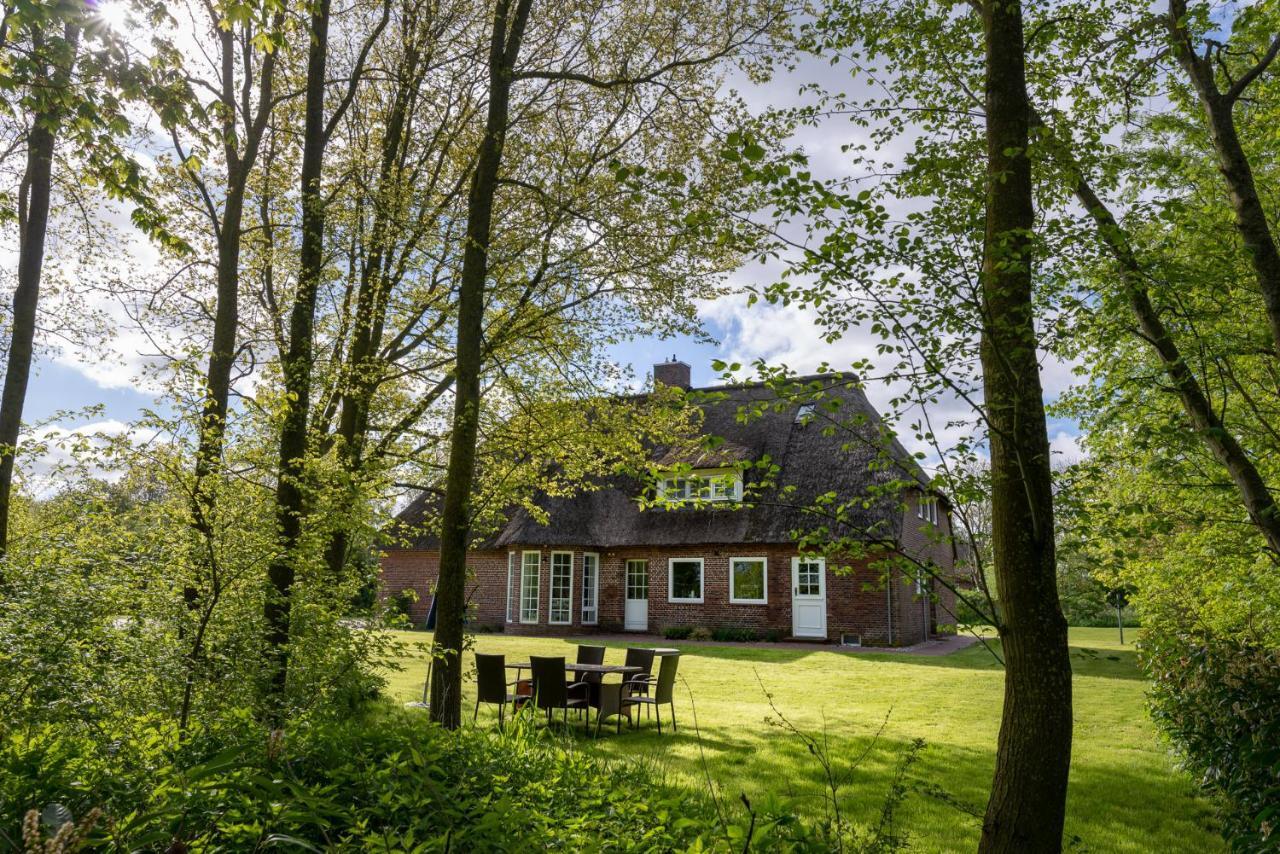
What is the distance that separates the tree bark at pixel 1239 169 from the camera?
5.91 metres

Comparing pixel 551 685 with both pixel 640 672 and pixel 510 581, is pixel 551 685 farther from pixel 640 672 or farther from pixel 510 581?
pixel 510 581

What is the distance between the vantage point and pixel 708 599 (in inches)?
912

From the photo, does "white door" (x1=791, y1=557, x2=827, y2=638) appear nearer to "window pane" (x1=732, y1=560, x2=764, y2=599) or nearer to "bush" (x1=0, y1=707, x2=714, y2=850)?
"window pane" (x1=732, y1=560, x2=764, y2=599)

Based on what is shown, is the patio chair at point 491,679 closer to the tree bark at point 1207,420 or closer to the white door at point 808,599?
the tree bark at point 1207,420

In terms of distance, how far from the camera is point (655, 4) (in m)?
10.8

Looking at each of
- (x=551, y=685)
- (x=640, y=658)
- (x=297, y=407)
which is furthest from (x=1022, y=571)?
(x=640, y=658)

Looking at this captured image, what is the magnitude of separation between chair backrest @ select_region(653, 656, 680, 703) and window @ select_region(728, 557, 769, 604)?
1271cm

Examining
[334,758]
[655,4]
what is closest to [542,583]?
[655,4]

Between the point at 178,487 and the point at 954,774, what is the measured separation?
708cm

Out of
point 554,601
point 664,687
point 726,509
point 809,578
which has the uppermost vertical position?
point 726,509

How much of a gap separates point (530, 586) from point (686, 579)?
4.79m

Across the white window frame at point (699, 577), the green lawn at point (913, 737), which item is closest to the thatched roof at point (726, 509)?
the white window frame at point (699, 577)

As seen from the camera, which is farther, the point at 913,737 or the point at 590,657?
the point at 590,657

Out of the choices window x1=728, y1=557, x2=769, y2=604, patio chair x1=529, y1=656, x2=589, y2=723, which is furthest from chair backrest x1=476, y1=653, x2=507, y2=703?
window x1=728, y1=557, x2=769, y2=604
